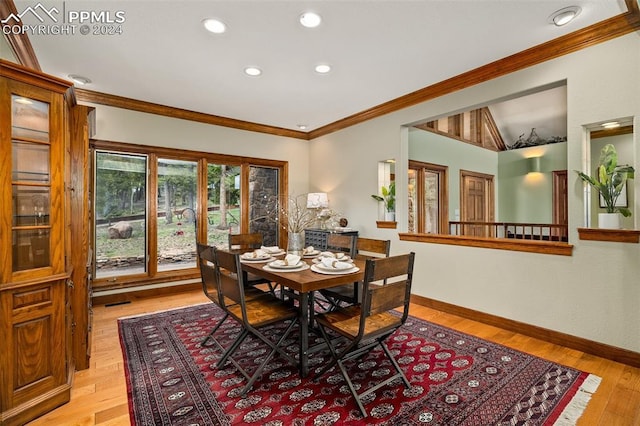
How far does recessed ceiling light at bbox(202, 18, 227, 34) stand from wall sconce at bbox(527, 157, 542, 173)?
673 cm

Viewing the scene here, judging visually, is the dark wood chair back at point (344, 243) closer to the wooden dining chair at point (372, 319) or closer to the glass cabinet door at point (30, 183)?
the wooden dining chair at point (372, 319)

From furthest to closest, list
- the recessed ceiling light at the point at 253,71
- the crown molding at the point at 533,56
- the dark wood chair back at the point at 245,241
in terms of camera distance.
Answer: the dark wood chair back at the point at 245,241 < the recessed ceiling light at the point at 253,71 < the crown molding at the point at 533,56

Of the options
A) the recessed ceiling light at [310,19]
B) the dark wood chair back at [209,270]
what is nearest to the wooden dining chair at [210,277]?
the dark wood chair back at [209,270]

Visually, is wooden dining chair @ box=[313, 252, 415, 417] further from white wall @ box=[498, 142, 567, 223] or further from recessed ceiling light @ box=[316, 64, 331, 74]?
white wall @ box=[498, 142, 567, 223]

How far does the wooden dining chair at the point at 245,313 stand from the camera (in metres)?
2.04

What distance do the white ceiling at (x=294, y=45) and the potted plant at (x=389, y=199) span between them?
1.25 meters

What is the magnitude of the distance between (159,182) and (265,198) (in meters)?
1.73

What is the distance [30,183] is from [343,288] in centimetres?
241

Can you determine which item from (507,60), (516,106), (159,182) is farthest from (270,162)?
(516,106)

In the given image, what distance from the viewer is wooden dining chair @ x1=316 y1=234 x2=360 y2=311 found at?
105 inches

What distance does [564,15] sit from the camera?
7.59 feet

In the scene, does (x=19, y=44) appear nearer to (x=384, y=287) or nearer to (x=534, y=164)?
(x=384, y=287)

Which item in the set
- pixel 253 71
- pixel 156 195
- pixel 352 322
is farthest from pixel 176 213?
pixel 352 322

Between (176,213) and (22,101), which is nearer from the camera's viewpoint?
(22,101)
